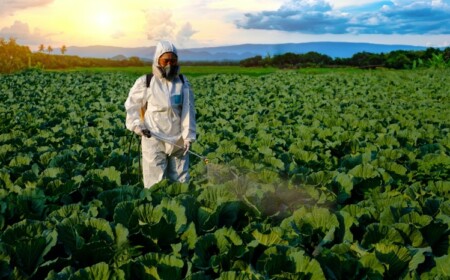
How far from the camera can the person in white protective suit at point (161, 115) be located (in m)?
5.65

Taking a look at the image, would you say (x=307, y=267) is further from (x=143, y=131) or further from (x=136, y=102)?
(x=136, y=102)

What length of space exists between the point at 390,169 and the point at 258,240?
11.3 feet

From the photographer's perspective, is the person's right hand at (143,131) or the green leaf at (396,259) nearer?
the green leaf at (396,259)

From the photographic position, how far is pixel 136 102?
5801 mm

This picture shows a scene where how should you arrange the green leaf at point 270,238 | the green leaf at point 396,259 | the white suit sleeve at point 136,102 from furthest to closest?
the white suit sleeve at point 136,102
the green leaf at point 270,238
the green leaf at point 396,259

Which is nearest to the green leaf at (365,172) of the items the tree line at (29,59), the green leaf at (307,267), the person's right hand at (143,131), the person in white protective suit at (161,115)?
the person in white protective suit at (161,115)

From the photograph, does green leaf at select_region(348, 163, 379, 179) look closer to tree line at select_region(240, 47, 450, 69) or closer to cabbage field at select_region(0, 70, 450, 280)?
cabbage field at select_region(0, 70, 450, 280)

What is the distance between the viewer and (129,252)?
3238mm

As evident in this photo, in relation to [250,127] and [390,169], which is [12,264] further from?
[250,127]

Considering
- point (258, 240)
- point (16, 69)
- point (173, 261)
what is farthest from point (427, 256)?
point (16, 69)

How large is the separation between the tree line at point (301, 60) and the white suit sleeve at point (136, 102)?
119 feet

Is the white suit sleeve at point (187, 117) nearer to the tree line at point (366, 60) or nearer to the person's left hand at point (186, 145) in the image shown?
the person's left hand at point (186, 145)

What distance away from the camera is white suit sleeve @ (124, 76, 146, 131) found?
570 centimetres

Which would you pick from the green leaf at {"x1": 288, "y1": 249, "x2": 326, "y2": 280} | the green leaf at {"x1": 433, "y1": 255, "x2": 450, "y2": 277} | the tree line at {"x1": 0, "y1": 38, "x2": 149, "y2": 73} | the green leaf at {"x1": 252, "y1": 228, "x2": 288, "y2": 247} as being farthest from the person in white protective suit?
the tree line at {"x1": 0, "y1": 38, "x2": 149, "y2": 73}
